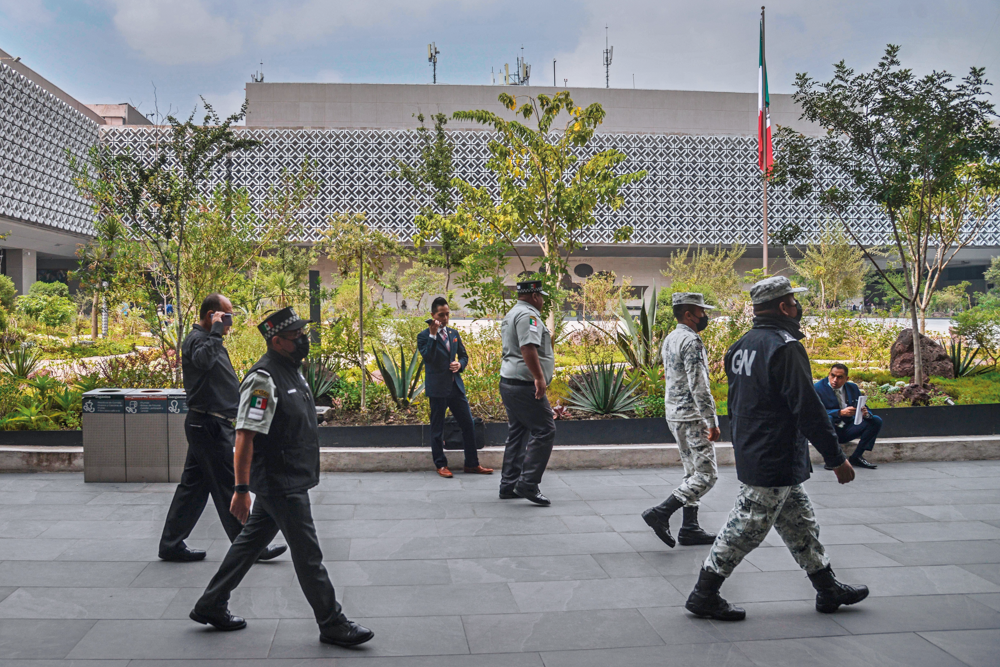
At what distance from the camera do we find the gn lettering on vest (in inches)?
155

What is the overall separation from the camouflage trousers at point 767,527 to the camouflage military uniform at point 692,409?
112 cm

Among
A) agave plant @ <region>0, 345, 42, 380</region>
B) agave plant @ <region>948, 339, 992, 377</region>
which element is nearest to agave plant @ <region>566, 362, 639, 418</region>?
agave plant @ <region>948, 339, 992, 377</region>

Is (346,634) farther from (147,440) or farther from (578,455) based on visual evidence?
(578,455)

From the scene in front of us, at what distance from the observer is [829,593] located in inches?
155

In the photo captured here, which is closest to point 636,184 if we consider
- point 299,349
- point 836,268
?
point 836,268

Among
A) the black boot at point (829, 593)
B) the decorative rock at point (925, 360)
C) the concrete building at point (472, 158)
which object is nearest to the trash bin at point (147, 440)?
the black boot at point (829, 593)

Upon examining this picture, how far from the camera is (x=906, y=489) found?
701 cm

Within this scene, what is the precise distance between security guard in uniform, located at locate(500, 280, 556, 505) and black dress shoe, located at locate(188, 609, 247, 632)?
9.83 ft

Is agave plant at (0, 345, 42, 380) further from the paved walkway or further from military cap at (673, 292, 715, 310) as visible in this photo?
military cap at (673, 292, 715, 310)

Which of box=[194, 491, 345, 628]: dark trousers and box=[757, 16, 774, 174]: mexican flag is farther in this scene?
box=[757, 16, 774, 174]: mexican flag

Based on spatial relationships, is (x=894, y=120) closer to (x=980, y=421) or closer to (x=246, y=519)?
(x=980, y=421)

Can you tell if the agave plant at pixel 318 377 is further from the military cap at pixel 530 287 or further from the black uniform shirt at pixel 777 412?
the black uniform shirt at pixel 777 412

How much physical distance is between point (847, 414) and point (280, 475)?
6543 mm

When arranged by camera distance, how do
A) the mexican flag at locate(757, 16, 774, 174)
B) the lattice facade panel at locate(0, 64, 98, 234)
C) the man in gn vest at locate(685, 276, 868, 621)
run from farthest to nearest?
the lattice facade panel at locate(0, 64, 98, 234)
the mexican flag at locate(757, 16, 774, 174)
the man in gn vest at locate(685, 276, 868, 621)
